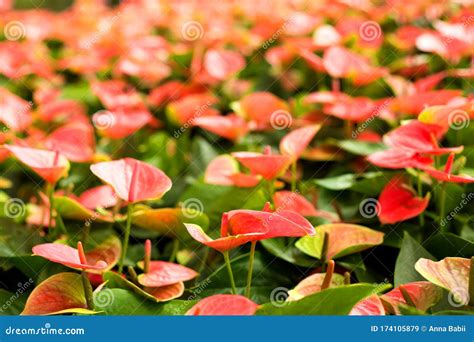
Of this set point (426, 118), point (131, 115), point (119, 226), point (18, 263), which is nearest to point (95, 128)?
point (131, 115)

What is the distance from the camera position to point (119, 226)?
0.95 meters

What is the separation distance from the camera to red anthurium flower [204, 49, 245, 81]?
133 cm

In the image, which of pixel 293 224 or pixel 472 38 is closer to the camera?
pixel 293 224

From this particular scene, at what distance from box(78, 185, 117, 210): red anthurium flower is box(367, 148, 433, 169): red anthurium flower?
378mm

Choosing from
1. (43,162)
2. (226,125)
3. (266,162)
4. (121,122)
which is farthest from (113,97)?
(266,162)

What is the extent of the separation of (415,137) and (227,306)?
35cm

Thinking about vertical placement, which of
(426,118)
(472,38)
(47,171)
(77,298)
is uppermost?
(472,38)

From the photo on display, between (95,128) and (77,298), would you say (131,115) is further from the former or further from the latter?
(77,298)

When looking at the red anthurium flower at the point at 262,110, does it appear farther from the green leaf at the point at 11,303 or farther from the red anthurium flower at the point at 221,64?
the green leaf at the point at 11,303

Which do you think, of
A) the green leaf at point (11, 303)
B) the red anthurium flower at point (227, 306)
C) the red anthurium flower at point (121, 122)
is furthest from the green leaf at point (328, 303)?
the red anthurium flower at point (121, 122)

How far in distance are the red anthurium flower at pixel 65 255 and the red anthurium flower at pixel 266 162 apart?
0.23m

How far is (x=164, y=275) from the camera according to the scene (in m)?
0.78

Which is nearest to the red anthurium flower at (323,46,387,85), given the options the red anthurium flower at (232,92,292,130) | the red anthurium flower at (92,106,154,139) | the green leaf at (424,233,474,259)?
the red anthurium flower at (232,92,292,130)

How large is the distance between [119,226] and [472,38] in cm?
76
